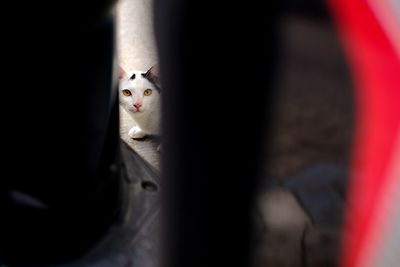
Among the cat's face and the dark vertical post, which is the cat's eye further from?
the dark vertical post

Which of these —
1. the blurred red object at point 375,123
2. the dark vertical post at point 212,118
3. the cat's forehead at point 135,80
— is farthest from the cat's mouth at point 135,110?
the blurred red object at point 375,123

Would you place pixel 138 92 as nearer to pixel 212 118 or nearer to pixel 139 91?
pixel 139 91

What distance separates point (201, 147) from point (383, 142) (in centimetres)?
27

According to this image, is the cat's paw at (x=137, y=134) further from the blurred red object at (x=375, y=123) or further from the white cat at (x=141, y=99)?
the blurred red object at (x=375, y=123)

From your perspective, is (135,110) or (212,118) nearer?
(212,118)

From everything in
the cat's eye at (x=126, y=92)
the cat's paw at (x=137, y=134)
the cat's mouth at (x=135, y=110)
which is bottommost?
the cat's paw at (x=137, y=134)

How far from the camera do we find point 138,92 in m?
2.08

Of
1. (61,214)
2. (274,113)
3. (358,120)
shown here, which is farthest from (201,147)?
(61,214)

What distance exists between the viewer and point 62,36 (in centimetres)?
97

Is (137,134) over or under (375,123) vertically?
under

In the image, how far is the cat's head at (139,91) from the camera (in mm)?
2062

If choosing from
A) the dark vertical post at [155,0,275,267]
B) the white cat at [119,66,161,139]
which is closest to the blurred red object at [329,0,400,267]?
the dark vertical post at [155,0,275,267]

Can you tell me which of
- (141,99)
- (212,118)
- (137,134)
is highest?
(212,118)

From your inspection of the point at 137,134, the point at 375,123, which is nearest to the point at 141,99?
the point at 137,134
